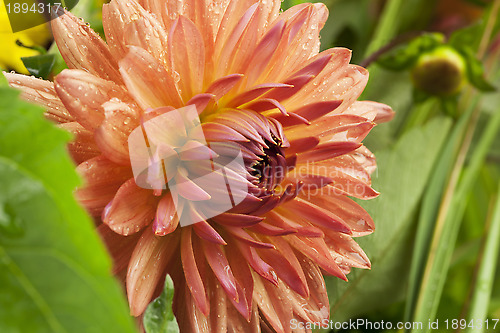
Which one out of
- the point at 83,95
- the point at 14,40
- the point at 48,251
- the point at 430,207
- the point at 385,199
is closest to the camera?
the point at 48,251

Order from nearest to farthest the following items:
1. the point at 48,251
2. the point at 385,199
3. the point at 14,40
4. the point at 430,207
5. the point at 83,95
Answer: the point at 48,251 < the point at 83,95 < the point at 14,40 < the point at 385,199 < the point at 430,207

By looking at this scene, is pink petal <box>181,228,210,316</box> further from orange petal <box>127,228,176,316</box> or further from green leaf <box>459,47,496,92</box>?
green leaf <box>459,47,496,92</box>

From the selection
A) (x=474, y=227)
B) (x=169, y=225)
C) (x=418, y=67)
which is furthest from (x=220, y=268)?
(x=474, y=227)

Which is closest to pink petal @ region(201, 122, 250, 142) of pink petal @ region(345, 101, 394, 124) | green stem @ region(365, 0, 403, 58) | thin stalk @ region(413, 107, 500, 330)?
pink petal @ region(345, 101, 394, 124)

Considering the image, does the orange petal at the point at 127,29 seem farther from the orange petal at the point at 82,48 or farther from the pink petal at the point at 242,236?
the pink petal at the point at 242,236

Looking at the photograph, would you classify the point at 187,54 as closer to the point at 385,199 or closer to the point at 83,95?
the point at 83,95

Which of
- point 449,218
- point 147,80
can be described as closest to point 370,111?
point 147,80

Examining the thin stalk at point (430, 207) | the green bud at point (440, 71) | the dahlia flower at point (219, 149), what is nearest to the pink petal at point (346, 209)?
the dahlia flower at point (219, 149)

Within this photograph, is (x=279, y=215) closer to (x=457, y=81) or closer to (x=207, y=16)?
(x=207, y=16)
